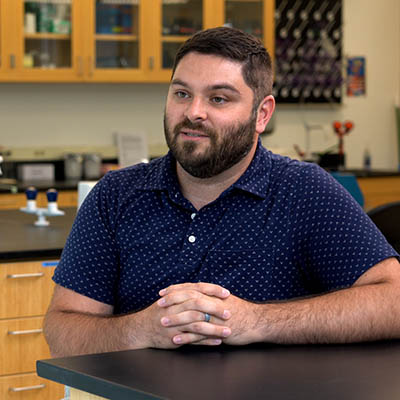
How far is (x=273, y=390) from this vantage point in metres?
1.28

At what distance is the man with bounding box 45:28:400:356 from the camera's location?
1836 mm

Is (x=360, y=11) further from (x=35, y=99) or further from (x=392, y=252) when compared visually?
(x=392, y=252)

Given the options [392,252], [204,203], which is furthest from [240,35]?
[392,252]

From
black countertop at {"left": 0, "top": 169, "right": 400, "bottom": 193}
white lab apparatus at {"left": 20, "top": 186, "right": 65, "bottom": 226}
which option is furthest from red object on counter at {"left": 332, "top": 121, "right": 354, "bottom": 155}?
white lab apparatus at {"left": 20, "top": 186, "right": 65, "bottom": 226}

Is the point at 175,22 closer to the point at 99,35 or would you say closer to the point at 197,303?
the point at 99,35

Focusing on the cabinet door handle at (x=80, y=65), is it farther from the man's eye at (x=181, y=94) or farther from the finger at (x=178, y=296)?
the finger at (x=178, y=296)

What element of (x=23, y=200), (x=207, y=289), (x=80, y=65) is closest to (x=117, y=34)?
(x=80, y=65)

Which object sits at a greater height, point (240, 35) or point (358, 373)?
point (240, 35)

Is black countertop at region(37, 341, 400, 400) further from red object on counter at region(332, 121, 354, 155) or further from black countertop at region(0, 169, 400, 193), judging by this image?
red object on counter at region(332, 121, 354, 155)

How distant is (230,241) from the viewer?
1.91 m

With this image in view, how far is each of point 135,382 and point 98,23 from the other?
4355mm

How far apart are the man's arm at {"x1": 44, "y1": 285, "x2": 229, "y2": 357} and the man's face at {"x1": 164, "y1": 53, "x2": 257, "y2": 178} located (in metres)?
0.34

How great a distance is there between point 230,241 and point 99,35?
3734 millimetres

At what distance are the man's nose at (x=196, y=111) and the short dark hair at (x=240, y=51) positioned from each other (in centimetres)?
12
